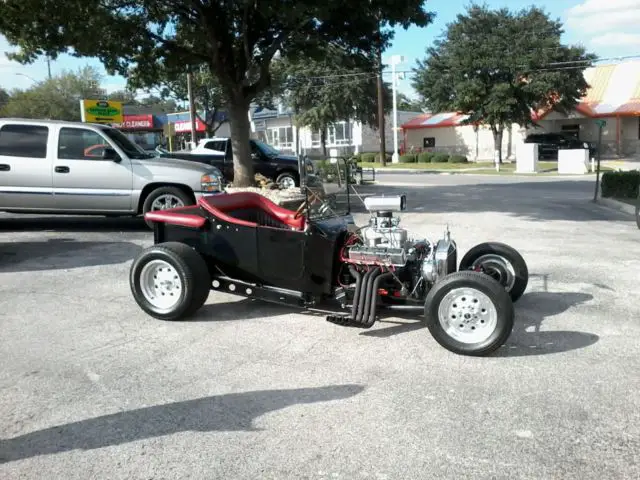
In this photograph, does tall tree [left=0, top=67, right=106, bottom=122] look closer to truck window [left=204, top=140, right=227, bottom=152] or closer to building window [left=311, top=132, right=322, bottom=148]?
building window [left=311, top=132, right=322, bottom=148]

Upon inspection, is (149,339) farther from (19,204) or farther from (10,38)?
(10,38)

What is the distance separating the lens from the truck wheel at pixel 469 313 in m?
4.59

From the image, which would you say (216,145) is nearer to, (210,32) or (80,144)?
(210,32)

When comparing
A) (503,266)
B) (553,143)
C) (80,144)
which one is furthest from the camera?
(553,143)

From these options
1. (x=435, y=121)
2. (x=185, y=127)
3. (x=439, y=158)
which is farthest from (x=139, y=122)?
(x=439, y=158)

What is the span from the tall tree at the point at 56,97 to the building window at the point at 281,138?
24355 millimetres

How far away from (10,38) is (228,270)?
44.4 feet

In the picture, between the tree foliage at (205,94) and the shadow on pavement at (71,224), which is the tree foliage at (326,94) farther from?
the shadow on pavement at (71,224)

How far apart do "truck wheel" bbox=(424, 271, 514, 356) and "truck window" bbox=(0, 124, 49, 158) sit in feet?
27.1

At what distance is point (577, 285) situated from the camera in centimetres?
707

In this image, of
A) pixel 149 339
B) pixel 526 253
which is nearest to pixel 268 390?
pixel 149 339

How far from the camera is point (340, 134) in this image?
182 feet

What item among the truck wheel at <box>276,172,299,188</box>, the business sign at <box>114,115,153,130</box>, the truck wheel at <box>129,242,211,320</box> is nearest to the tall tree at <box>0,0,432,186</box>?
the truck wheel at <box>276,172,299,188</box>

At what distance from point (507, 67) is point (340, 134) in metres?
21.1
